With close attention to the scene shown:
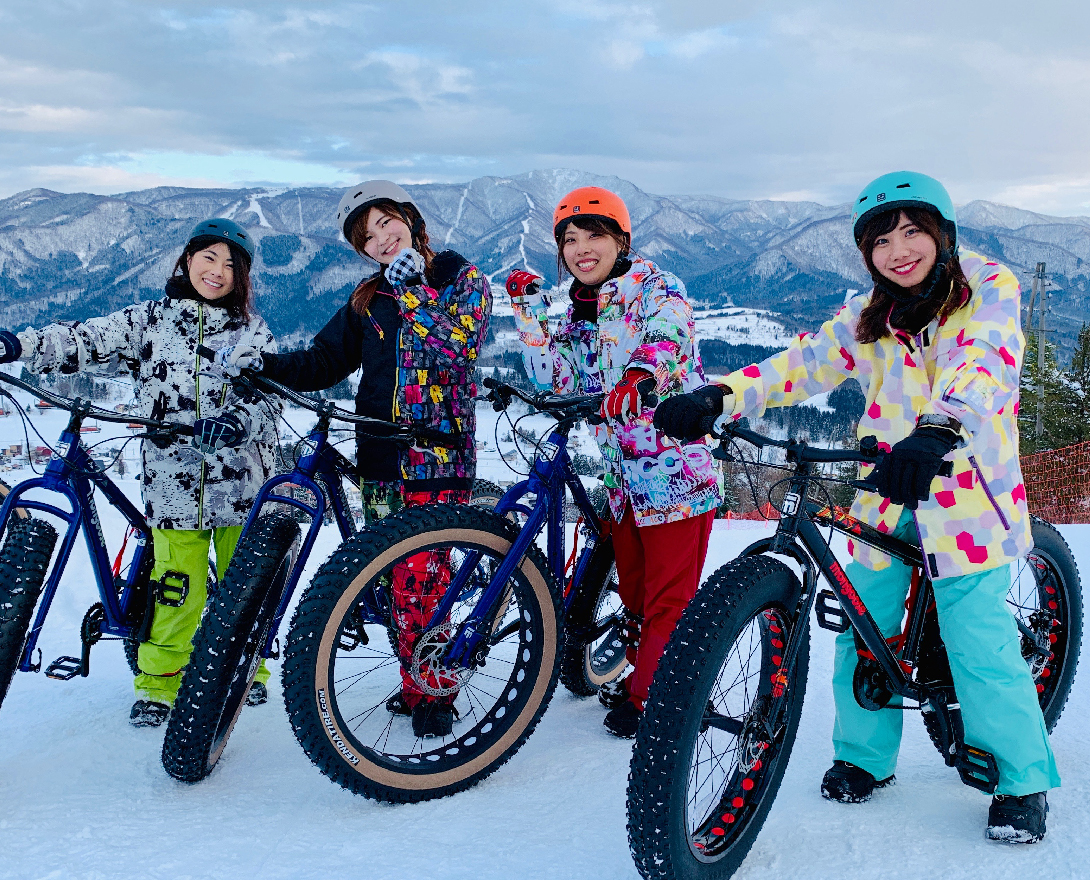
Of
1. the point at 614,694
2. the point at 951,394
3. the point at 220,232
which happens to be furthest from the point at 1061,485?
the point at 220,232

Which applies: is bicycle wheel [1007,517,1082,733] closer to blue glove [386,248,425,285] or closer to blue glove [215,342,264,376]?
blue glove [386,248,425,285]

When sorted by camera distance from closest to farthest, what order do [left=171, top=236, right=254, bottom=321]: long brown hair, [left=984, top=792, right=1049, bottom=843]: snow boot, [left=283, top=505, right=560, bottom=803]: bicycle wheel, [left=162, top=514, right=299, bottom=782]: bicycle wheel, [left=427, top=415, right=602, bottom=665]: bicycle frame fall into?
[left=984, top=792, right=1049, bottom=843]: snow boot, [left=283, top=505, right=560, bottom=803]: bicycle wheel, [left=162, top=514, right=299, bottom=782]: bicycle wheel, [left=427, top=415, right=602, bottom=665]: bicycle frame, [left=171, top=236, right=254, bottom=321]: long brown hair

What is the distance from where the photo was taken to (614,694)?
349cm

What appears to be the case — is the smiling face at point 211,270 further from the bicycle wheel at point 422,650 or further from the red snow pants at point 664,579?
the red snow pants at point 664,579

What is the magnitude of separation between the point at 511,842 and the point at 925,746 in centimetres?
174

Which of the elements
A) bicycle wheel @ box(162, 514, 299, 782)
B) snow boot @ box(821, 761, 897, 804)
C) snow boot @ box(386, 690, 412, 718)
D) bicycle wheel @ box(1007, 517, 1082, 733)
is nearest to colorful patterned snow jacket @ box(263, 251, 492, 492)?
bicycle wheel @ box(162, 514, 299, 782)

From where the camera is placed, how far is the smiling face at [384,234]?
3150mm

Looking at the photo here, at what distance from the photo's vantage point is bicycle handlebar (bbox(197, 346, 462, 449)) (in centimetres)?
266

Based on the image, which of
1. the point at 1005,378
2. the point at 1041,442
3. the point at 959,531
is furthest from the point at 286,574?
the point at 1041,442

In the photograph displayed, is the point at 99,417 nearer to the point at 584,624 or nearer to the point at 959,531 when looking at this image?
the point at 584,624

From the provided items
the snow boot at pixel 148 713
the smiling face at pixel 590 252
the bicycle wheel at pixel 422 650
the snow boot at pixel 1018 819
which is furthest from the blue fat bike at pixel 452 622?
the snow boot at pixel 1018 819

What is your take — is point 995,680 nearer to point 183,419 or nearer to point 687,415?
point 687,415

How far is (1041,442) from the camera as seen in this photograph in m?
35.0

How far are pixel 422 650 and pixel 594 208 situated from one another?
6.03 feet
